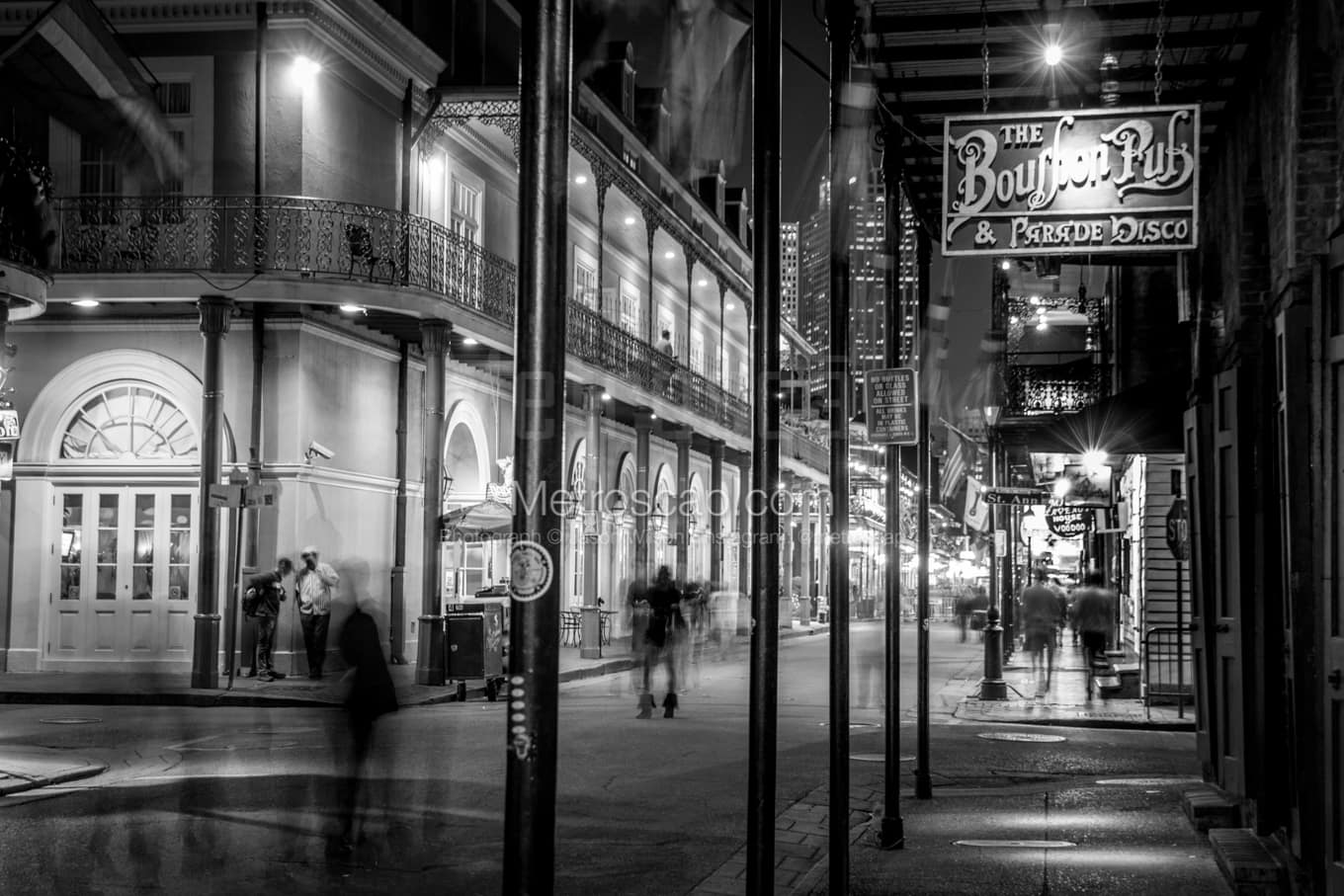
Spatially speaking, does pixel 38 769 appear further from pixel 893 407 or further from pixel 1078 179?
pixel 1078 179

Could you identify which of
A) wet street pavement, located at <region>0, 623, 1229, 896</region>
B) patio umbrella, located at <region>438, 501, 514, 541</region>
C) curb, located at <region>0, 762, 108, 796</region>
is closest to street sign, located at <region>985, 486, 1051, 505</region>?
wet street pavement, located at <region>0, 623, 1229, 896</region>

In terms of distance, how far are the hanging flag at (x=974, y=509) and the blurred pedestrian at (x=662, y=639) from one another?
19.9 ft

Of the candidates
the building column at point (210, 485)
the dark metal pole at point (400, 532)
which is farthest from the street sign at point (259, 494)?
the dark metal pole at point (400, 532)

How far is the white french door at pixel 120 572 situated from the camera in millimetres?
22094

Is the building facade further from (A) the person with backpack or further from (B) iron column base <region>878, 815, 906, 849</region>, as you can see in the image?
(B) iron column base <region>878, 815, 906, 849</region>

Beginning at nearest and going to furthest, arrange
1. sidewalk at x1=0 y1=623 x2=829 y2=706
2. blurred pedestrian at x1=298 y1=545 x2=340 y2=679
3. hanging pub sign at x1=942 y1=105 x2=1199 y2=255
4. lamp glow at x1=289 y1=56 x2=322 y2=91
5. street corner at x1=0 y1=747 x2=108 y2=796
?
hanging pub sign at x1=942 y1=105 x2=1199 y2=255, street corner at x1=0 y1=747 x2=108 y2=796, sidewalk at x1=0 y1=623 x2=829 y2=706, blurred pedestrian at x1=298 y1=545 x2=340 y2=679, lamp glow at x1=289 y1=56 x2=322 y2=91

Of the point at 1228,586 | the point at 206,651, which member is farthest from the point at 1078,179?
the point at 206,651

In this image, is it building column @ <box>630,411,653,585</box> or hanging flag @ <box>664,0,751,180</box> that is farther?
building column @ <box>630,411,653,585</box>

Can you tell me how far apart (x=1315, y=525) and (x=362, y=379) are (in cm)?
1877

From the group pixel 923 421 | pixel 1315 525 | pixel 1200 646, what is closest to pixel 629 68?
pixel 923 421

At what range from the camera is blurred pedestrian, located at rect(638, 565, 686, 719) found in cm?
1727

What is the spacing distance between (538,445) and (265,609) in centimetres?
1804

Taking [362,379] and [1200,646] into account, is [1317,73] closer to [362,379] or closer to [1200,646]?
[1200,646]

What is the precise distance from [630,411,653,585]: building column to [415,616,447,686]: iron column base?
379 inches
